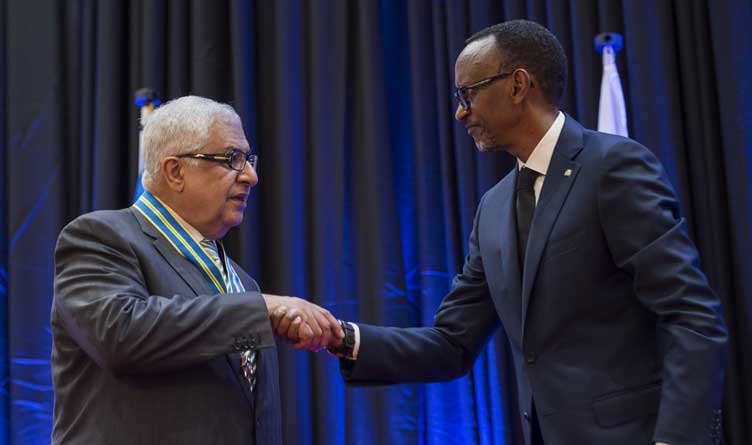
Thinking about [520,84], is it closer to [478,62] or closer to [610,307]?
[478,62]

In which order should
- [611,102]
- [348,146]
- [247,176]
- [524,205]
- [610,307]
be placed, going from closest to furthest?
[610,307] < [524,205] < [247,176] < [611,102] < [348,146]

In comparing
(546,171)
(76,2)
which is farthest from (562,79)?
(76,2)

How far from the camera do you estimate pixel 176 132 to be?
2477 mm

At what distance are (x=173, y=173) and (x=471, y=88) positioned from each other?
95cm

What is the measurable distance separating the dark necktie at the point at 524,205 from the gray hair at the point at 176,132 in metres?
0.93

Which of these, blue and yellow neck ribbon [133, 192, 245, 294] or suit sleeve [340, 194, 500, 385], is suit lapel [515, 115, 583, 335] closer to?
suit sleeve [340, 194, 500, 385]

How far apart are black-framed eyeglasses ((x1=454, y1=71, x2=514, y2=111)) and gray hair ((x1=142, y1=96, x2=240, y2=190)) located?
2.45 ft

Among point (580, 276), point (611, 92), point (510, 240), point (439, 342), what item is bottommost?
point (439, 342)

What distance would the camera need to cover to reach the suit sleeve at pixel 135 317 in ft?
6.51

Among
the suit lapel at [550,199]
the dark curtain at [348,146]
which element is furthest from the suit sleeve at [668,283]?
the dark curtain at [348,146]

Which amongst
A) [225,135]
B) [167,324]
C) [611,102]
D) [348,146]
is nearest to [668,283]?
[167,324]

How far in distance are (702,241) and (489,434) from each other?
1275 mm

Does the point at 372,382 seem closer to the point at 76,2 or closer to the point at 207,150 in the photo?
the point at 207,150

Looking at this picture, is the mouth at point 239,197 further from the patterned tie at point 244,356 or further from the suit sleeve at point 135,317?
the suit sleeve at point 135,317
